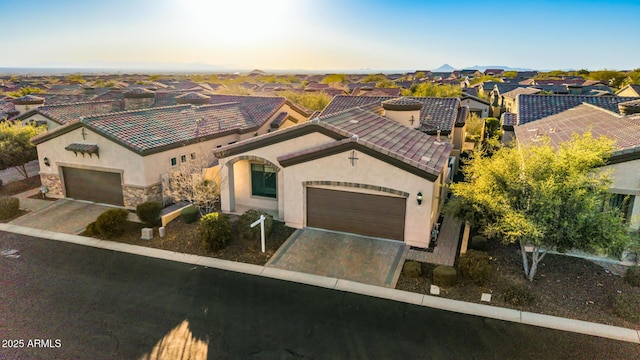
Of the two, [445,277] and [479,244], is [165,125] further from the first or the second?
[479,244]

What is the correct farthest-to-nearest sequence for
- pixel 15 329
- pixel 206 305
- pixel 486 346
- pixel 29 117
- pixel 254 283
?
pixel 29 117 < pixel 254 283 < pixel 206 305 < pixel 15 329 < pixel 486 346

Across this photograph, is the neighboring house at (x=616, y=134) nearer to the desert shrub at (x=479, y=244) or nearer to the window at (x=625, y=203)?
the window at (x=625, y=203)

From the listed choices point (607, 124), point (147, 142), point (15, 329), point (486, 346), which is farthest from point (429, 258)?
point (147, 142)

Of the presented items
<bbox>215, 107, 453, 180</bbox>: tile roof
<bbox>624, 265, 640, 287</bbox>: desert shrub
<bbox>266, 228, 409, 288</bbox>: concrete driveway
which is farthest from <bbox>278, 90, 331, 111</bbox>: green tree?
<bbox>624, 265, 640, 287</bbox>: desert shrub

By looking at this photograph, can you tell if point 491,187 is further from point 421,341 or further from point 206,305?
point 206,305

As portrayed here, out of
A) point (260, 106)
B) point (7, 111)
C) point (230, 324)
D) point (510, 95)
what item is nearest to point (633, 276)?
point (230, 324)

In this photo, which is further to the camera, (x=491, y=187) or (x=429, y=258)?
(x=429, y=258)
